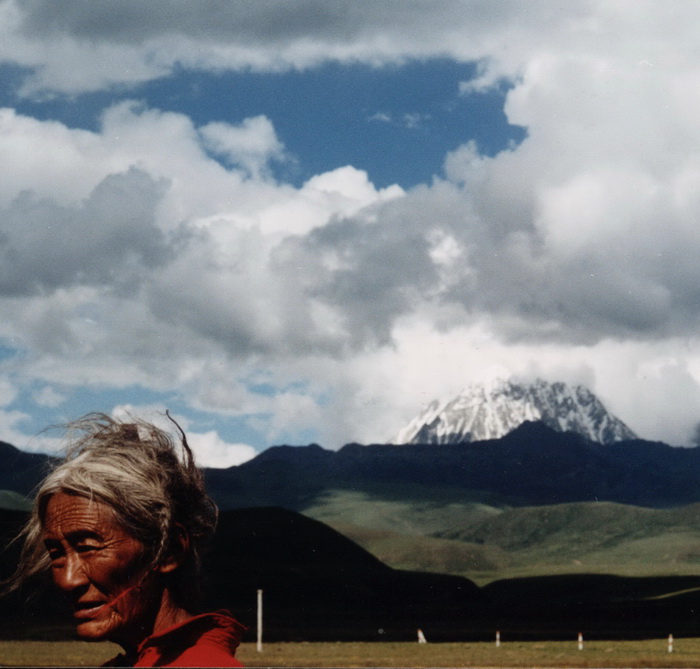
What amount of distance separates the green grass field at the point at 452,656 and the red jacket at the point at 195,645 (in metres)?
53.8

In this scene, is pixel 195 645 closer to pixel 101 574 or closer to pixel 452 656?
pixel 101 574

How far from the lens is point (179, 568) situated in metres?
3.26

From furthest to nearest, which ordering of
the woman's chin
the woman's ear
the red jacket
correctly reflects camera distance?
the woman's ear
the woman's chin
the red jacket

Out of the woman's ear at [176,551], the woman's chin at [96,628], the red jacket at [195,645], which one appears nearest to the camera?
the red jacket at [195,645]

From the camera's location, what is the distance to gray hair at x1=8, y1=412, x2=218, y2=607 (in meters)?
3.10

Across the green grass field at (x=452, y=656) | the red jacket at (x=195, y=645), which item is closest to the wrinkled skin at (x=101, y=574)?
the red jacket at (x=195, y=645)

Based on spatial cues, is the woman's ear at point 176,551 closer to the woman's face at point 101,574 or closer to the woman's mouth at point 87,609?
the woman's face at point 101,574

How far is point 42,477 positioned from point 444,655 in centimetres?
7148

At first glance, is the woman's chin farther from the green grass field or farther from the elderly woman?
the green grass field

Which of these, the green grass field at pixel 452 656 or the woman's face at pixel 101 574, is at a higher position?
the woman's face at pixel 101 574

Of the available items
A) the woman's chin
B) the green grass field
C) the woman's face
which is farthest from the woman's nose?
the green grass field

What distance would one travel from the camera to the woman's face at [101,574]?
3.07m

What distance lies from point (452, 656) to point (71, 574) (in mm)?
69977

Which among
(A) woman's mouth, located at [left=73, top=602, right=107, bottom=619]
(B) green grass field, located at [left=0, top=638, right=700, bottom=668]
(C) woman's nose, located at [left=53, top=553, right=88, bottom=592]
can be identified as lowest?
(B) green grass field, located at [left=0, top=638, right=700, bottom=668]
